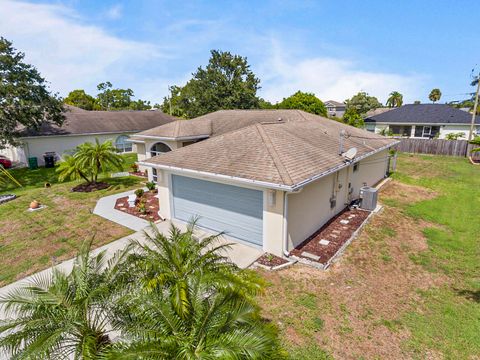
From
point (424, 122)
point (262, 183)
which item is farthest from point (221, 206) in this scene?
point (424, 122)

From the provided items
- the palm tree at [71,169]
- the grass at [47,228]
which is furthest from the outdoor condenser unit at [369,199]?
the palm tree at [71,169]

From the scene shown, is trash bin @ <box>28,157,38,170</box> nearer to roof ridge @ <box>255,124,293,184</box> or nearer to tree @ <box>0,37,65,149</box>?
tree @ <box>0,37,65,149</box>

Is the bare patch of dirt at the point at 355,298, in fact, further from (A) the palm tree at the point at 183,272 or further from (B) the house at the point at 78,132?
(B) the house at the point at 78,132

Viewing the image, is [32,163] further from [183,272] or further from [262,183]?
[183,272]

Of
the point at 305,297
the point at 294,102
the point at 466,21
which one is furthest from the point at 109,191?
the point at 294,102

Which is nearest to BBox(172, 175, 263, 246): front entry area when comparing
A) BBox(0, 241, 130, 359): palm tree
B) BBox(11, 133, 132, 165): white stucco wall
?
BBox(0, 241, 130, 359): palm tree

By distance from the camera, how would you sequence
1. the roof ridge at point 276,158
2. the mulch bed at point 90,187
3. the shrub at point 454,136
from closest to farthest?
the roof ridge at point 276,158, the mulch bed at point 90,187, the shrub at point 454,136
